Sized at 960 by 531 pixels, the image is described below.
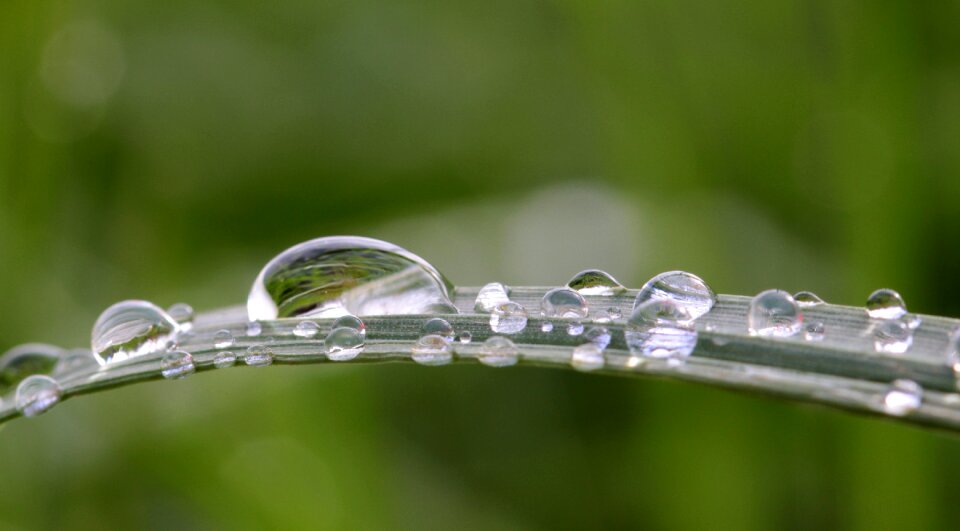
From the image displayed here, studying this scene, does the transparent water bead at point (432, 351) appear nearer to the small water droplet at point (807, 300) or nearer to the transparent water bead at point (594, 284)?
the transparent water bead at point (594, 284)

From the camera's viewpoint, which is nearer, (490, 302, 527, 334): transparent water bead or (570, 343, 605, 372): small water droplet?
(570, 343, 605, 372): small water droplet

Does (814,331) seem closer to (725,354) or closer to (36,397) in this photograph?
(725,354)

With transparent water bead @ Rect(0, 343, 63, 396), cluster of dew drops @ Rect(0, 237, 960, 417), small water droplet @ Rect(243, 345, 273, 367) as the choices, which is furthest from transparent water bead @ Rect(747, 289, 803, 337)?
transparent water bead @ Rect(0, 343, 63, 396)

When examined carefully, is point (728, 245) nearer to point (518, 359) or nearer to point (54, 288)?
point (518, 359)

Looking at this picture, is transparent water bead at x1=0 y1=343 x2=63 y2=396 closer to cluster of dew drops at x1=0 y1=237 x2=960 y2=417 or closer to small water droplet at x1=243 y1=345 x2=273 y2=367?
cluster of dew drops at x1=0 y1=237 x2=960 y2=417

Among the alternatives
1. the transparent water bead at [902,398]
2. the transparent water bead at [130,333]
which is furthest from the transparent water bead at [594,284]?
the transparent water bead at [130,333]

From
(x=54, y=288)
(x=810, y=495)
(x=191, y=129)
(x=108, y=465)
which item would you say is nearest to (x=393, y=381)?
(x=108, y=465)
